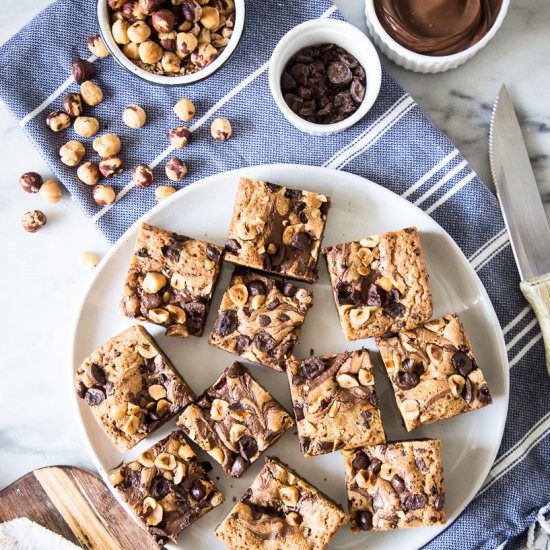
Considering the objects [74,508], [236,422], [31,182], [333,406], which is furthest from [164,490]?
[31,182]

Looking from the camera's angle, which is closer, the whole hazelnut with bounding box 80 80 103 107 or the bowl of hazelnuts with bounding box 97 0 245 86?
the bowl of hazelnuts with bounding box 97 0 245 86

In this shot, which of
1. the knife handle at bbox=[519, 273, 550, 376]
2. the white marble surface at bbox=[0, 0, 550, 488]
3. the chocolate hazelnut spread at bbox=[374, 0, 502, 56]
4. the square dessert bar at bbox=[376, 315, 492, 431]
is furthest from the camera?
the white marble surface at bbox=[0, 0, 550, 488]

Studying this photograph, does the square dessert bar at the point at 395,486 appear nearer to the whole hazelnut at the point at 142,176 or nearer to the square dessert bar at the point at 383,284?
the square dessert bar at the point at 383,284

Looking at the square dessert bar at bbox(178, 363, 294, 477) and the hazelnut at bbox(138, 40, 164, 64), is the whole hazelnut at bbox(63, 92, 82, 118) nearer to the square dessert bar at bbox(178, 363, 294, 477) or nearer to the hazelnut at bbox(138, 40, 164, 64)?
the hazelnut at bbox(138, 40, 164, 64)

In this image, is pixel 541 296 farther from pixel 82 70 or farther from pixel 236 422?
pixel 82 70

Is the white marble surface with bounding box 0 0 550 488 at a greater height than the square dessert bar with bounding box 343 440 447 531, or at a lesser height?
greater

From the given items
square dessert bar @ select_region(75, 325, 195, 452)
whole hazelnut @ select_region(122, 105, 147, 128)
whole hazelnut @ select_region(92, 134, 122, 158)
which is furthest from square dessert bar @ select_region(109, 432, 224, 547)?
whole hazelnut @ select_region(122, 105, 147, 128)
